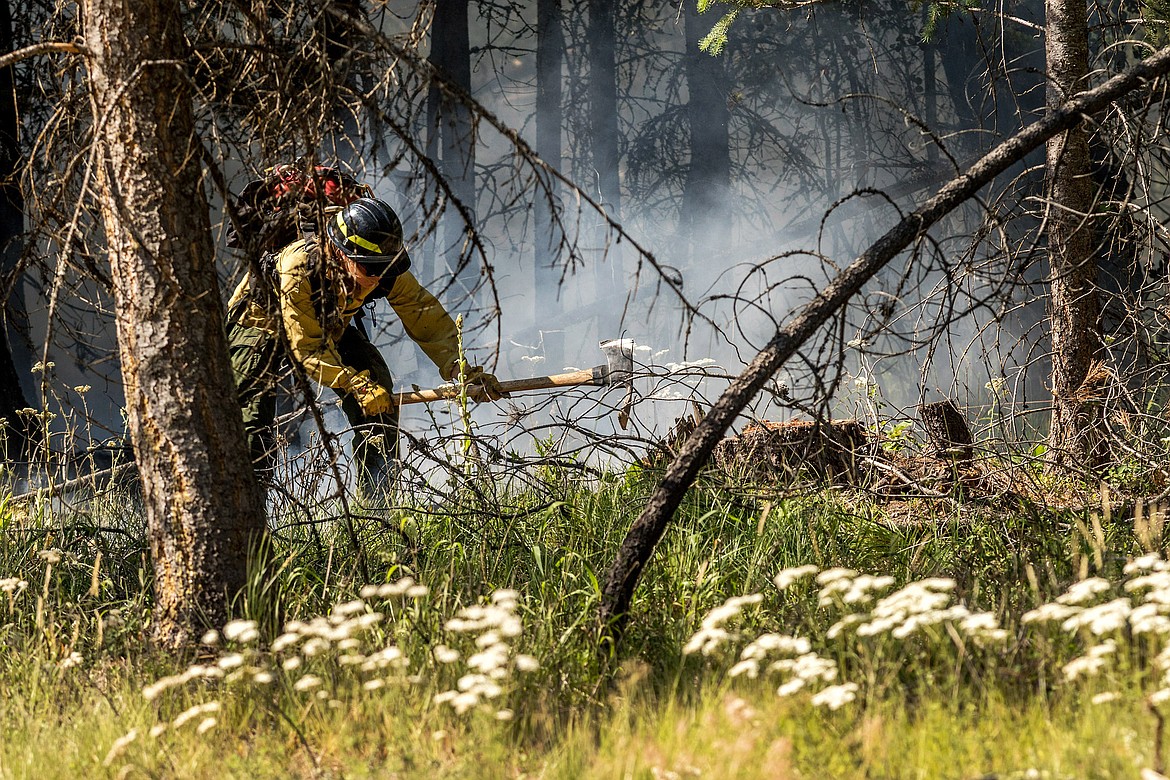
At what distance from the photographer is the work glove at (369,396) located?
16.1 feet

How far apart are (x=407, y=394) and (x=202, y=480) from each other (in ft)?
7.30

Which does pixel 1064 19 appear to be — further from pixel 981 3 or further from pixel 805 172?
pixel 805 172

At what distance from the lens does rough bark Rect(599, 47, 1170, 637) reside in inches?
115

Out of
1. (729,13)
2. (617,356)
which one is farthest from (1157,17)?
(617,356)

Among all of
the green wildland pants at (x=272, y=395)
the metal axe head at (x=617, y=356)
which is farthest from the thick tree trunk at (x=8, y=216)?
the metal axe head at (x=617, y=356)

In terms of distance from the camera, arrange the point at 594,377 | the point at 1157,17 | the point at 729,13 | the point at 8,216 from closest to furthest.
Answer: the point at 594,377 < the point at 1157,17 < the point at 729,13 < the point at 8,216

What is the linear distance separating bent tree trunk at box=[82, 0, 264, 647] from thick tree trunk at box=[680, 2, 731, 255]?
20.8 feet

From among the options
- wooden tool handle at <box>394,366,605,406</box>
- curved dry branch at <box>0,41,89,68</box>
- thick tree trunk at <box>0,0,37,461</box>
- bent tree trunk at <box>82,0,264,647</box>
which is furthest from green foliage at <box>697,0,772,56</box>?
thick tree trunk at <box>0,0,37,461</box>

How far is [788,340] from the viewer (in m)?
2.94

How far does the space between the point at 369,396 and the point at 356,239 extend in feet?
2.48

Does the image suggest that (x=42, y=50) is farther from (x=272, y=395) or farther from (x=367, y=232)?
(x=272, y=395)

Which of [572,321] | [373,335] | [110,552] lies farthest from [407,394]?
[373,335]

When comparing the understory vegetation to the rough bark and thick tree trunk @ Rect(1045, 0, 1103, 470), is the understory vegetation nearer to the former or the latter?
the rough bark

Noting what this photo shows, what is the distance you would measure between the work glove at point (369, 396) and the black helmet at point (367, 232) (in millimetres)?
537
